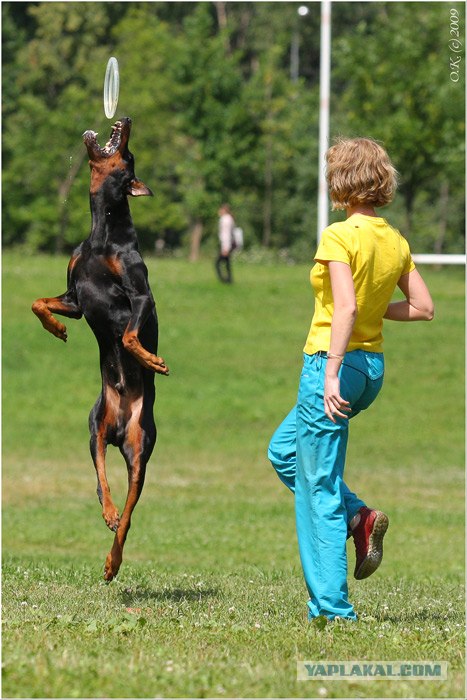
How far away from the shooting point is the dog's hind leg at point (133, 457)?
20.1ft

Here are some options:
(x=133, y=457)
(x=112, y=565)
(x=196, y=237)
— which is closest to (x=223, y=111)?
(x=196, y=237)

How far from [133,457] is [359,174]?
5.79 feet

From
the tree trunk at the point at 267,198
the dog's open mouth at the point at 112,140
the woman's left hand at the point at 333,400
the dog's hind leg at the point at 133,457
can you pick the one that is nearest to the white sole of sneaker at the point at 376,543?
the woman's left hand at the point at 333,400

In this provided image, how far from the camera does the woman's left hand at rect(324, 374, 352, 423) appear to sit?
5.70 meters

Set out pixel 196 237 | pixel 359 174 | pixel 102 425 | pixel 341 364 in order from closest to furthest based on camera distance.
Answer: pixel 341 364 → pixel 359 174 → pixel 102 425 → pixel 196 237

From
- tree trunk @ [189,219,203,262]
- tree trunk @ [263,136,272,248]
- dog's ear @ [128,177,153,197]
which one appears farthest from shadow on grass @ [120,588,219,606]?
tree trunk @ [263,136,272,248]

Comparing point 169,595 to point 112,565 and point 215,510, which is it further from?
point 215,510

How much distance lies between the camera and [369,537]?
610 cm

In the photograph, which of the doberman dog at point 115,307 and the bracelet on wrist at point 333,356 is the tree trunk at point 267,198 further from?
the bracelet on wrist at point 333,356

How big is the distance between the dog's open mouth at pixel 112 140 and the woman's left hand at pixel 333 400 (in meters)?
1.54

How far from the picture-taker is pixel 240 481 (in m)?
19.4

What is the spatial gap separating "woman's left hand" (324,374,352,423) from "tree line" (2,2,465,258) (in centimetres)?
3268

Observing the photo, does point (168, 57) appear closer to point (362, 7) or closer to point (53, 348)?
point (362, 7)

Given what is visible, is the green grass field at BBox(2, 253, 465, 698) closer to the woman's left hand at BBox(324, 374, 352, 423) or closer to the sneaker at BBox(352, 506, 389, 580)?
the sneaker at BBox(352, 506, 389, 580)
